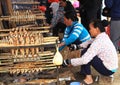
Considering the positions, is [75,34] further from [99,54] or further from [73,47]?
[99,54]

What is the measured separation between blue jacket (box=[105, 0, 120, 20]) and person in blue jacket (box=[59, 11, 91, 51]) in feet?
2.12

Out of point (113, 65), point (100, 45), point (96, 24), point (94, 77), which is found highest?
point (96, 24)

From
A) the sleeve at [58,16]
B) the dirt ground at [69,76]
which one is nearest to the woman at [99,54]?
the dirt ground at [69,76]

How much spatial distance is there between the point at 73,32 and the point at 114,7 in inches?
39.0

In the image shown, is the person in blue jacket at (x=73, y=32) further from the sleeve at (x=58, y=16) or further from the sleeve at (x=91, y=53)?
the sleeve at (x=58, y=16)

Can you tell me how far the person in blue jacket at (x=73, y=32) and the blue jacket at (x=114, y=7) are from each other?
64 centimetres

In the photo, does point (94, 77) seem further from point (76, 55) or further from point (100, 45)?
point (100, 45)

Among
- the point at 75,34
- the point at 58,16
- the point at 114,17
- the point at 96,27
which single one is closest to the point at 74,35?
the point at 75,34

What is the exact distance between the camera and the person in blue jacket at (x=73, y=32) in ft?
15.5

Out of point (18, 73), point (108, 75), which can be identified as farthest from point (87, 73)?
point (18, 73)

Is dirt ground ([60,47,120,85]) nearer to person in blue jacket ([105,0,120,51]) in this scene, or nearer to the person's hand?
the person's hand

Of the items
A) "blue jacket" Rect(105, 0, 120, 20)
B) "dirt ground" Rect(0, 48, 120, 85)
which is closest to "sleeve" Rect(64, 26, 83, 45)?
"dirt ground" Rect(0, 48, 120, 85)

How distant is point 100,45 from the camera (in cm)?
403

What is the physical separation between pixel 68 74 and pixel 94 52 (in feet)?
2.64
